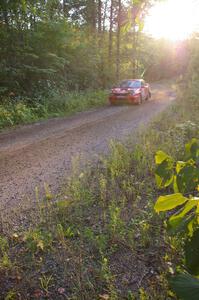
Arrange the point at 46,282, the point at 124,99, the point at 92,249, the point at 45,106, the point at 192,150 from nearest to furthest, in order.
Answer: the point at 192,150
the point at 46,282
the point at 92,249
the point at 45,106
the point at 124,99

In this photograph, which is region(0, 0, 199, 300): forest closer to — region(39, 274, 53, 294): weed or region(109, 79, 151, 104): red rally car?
region(39, 274, 53, 294): weed

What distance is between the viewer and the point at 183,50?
49.0 metres

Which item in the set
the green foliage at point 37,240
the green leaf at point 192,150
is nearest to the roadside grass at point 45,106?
the green foliage at point 37,240

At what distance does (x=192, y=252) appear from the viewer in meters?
0.96

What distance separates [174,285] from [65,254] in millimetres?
2651

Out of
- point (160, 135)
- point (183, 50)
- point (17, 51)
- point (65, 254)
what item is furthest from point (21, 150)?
point (183, 50)

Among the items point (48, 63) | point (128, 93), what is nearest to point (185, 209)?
point (48, 63)

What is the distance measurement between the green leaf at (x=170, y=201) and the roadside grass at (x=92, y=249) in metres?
1.91

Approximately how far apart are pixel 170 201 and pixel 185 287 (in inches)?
9.7

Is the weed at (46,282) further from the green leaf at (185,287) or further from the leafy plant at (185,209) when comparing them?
the green leaf at (185,287)

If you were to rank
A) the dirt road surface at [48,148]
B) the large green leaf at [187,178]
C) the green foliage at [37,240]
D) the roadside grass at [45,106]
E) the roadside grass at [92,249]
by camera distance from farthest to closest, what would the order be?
1. the roadside grass at [45,106]
2. the dirt road surface at [48,148]
3. the green foliage at [37,240]
4. the roadside grass at [92,249]
5. the large green leaf at [187,178]

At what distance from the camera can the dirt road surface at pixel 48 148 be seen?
5586 mm

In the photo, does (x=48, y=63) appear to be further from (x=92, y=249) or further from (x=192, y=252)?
(x=192, y=252)

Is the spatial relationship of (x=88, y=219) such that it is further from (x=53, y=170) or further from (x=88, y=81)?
(x=88, y=81)
